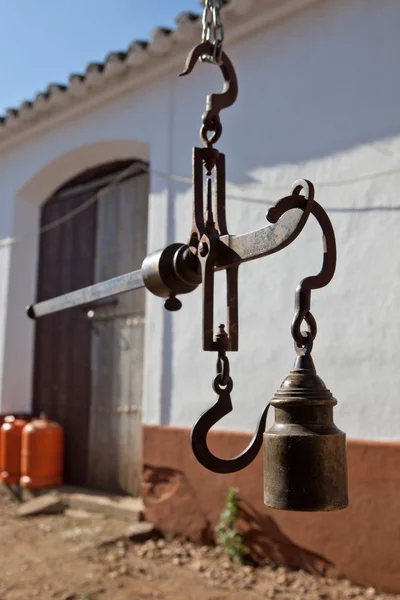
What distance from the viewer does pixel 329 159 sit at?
144 inches

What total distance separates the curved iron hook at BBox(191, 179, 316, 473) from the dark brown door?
14.0ft

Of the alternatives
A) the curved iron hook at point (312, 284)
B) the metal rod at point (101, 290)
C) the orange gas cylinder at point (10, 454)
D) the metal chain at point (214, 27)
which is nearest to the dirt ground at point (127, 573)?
the orange gas cylinder at point (10, 454)

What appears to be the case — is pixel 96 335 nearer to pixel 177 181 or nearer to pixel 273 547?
pixel 177 181

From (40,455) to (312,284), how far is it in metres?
4.66

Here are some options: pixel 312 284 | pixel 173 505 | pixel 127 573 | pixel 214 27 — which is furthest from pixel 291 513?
pixel 214 27

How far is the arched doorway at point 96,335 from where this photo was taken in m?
5.14

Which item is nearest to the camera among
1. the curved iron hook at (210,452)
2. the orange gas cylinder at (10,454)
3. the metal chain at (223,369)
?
the curved iron hook at (210,452)

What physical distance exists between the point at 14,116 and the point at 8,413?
2.88 metres

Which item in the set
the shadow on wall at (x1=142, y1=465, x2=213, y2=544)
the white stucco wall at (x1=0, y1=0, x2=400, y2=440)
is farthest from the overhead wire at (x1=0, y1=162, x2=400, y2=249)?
the shadow on wall at (x1=142, y1=465, x2=213, y2=544)

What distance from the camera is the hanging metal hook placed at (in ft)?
5.23

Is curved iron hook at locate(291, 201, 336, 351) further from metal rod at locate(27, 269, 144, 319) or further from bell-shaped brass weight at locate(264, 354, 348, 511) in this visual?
metal rod at locate(27, 269, 144, 319)

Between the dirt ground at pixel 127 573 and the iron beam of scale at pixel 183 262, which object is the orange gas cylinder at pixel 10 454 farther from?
the iron beam of scale at pixel 183 262

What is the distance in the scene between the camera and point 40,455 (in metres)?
5.39

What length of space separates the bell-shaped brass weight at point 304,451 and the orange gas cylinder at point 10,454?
15.6 ft
